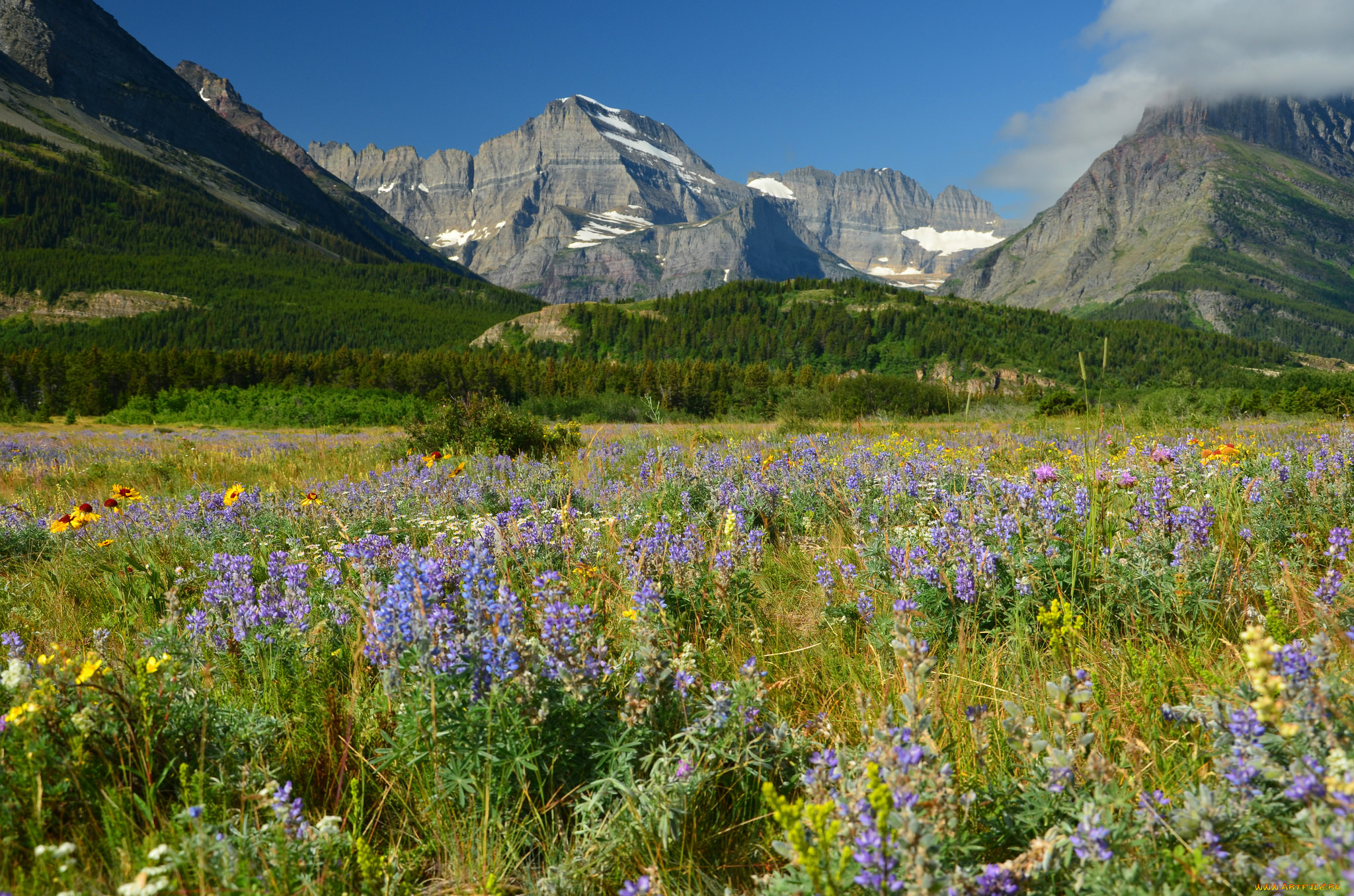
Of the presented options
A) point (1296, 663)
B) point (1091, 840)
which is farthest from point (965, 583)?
point (1091, 840)

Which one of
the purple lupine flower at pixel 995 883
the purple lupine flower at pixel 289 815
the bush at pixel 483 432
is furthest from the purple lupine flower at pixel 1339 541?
the bush at pixel 483 432

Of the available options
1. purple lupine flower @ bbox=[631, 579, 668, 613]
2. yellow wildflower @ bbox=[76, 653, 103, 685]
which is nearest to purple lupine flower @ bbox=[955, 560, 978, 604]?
purple lupine flower @ bbox=[631, 579, 668, 613]

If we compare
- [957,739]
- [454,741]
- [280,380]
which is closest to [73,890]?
[454,741]

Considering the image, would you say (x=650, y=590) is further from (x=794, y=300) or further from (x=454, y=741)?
(x=794, y=300)

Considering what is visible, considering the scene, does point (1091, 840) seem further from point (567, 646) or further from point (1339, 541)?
point (1339, 541)

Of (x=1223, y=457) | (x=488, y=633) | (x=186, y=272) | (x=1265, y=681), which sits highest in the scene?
(x=186, y=272)

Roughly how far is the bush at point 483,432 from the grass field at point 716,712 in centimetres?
744

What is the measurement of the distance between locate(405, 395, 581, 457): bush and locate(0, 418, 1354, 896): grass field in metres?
7.44

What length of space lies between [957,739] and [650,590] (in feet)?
4.05

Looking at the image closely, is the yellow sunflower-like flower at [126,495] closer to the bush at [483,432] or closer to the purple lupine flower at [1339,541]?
the bush at [483,432]

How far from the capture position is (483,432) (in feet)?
39.5

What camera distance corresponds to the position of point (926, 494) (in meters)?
5.24

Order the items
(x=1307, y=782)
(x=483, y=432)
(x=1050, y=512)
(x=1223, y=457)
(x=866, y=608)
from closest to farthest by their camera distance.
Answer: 1. (x=1307, y=782)
2. (x=866, y=608)
3. (x=1050, y=512)
4. (x=1223, y=457)
5. (x=483, y=432)

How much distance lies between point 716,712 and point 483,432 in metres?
10.8
